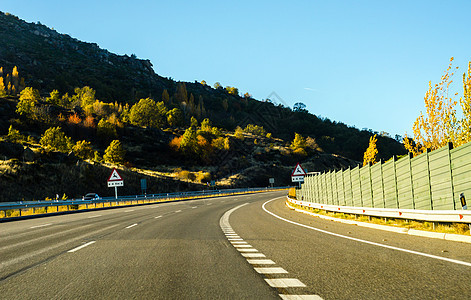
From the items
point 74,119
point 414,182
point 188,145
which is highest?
point 74,119

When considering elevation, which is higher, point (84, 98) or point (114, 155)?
point (84, 98)

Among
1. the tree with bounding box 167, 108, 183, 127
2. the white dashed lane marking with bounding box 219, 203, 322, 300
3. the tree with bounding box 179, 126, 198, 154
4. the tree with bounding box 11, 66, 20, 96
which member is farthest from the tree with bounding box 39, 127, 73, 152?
the tree with bounding box 11, 66, 20, 96

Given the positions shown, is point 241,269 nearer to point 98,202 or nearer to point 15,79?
point 98,202

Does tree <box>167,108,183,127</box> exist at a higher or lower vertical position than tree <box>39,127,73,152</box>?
higher

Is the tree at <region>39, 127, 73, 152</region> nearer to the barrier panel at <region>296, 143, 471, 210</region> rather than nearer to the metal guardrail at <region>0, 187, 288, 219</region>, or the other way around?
the metal guardrail at <region>0, 187, 288, 219</region>

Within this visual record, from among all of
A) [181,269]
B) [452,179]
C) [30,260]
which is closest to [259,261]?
[181,269]

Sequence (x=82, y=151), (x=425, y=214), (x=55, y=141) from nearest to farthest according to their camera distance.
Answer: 1. (x=425, y=214)
2. (x=55, y=141)
3. (x=82, y=151)

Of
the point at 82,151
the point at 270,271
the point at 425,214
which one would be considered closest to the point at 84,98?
the point at 82,151

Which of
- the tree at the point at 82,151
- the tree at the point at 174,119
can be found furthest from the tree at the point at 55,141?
the tree at the point at 174,119

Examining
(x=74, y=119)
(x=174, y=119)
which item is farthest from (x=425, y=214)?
(x=174, y=119)

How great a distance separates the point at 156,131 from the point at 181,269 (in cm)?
13583

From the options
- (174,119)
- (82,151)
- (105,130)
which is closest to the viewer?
(82,151)

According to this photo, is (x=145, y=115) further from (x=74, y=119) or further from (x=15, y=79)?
(x=15, y=79)

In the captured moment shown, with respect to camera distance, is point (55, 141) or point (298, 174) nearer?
point (298, 174)
